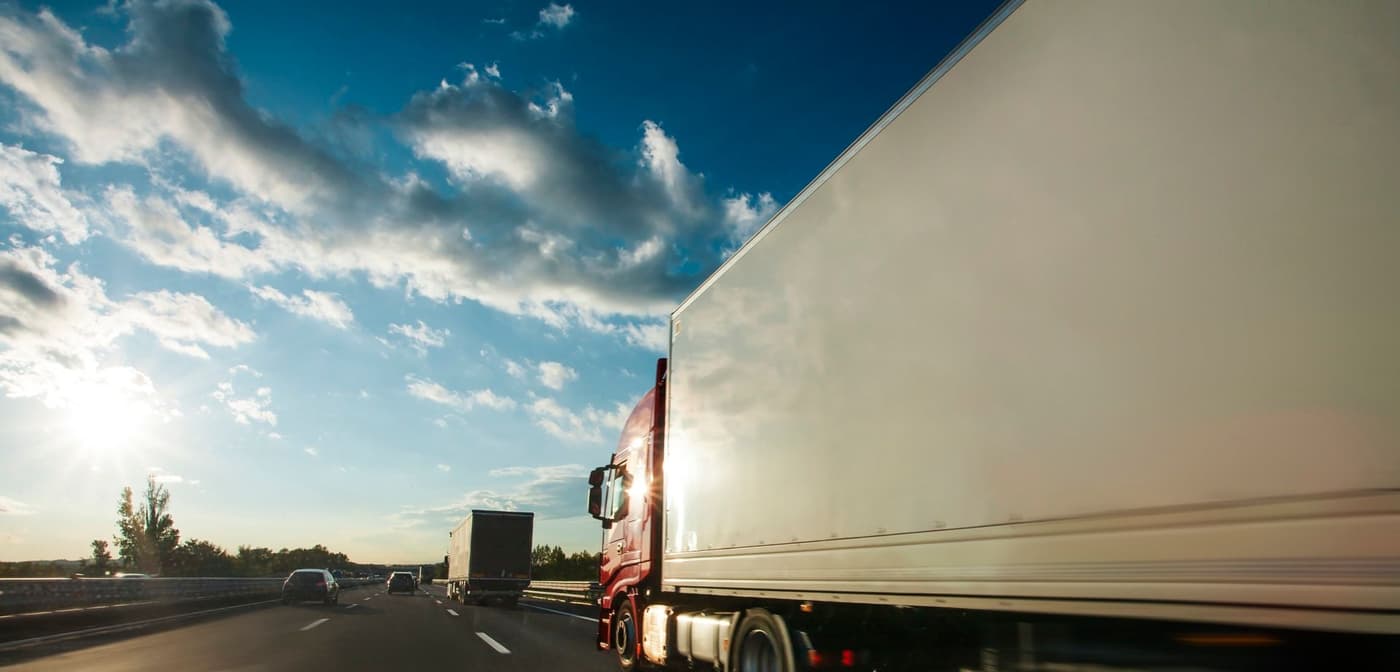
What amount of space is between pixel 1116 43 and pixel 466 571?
97.3 ft

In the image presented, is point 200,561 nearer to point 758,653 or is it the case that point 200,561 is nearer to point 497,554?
point 497,554

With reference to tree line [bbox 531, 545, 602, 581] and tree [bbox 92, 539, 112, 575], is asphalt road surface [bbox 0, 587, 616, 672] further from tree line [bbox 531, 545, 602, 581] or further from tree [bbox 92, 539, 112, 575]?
tree [bbox 92, 539, 112, 575]

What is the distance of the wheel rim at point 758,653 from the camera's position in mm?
5703

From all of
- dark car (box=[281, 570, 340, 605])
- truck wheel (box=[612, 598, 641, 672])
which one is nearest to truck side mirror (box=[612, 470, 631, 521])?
truck wheel (box=[612, 598, 641, 672])

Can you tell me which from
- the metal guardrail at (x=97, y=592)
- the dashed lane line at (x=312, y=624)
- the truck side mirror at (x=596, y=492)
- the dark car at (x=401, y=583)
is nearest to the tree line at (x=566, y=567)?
the dark car at (x=401, y=583)

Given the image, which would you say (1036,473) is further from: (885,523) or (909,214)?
(909,214)

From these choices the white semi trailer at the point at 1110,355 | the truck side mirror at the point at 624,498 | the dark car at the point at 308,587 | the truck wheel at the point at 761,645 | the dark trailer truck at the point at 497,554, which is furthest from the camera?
the dark car at the point at 308,587

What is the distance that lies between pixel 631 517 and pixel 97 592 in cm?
2218

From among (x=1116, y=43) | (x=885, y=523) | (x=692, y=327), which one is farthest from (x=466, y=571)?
(x=1116, y=43)

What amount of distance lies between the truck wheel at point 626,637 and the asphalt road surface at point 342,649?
0.47m

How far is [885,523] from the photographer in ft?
13.3

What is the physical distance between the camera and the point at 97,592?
2322 cm

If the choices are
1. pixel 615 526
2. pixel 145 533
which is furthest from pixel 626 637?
pixel 145 533

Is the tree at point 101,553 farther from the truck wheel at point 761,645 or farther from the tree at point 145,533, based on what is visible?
the truck wheel at point 761,645
